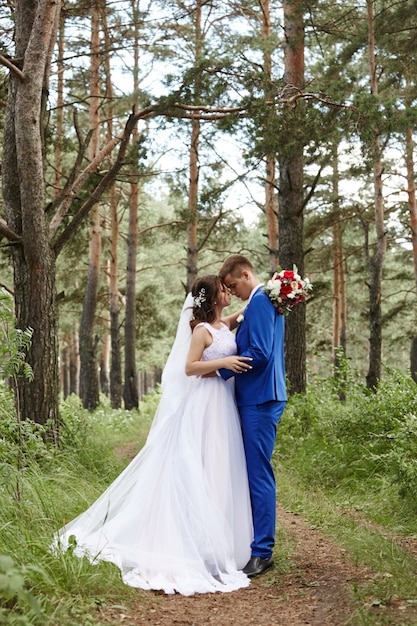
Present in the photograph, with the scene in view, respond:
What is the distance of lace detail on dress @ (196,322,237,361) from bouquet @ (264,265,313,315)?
0.47m

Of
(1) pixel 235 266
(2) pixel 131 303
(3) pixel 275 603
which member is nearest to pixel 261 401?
(1) pixel 235 266

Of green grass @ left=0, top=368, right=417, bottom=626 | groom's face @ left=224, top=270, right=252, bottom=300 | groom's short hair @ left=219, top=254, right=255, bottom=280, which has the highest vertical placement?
groom's short hair @ left=219, top=254, right=255, bottom=280

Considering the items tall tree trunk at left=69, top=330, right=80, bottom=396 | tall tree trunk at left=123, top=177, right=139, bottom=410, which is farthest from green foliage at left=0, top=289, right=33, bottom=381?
tall tree trunk at left=69, top=330, right=80, bottom=396

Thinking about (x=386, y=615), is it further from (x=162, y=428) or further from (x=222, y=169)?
(x=222, y=169)

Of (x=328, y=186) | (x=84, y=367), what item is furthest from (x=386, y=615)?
(x=328, y=186)

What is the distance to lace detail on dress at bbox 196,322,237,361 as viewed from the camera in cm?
539

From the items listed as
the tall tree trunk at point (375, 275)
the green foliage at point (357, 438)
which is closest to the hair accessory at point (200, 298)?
the green foliage at point (357, 438)

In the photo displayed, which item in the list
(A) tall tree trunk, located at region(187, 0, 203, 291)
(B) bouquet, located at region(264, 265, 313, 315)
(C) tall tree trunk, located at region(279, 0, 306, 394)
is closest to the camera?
(B) bouquet, located at region(264, 265, 313, 315)

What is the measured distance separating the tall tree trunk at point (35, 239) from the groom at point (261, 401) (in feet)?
9.83

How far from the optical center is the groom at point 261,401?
5121 mm

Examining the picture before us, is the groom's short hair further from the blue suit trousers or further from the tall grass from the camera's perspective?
the tall grass

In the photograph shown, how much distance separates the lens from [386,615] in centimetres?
363

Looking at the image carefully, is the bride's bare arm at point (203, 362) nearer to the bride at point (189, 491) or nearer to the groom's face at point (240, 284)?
the bride at point (189, 491)

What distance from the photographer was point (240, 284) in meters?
5.54
